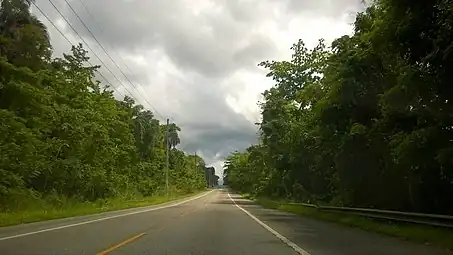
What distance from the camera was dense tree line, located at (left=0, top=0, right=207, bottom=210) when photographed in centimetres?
3369

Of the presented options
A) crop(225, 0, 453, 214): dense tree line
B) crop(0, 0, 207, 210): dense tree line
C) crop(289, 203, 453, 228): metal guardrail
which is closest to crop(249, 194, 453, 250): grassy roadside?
crop(289, 203, 453, 228): metal guardrail

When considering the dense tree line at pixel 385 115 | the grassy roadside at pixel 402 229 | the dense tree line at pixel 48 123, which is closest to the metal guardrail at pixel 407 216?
the grassy roadside at pixel 402 229

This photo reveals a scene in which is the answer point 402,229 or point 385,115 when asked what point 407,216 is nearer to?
point 402,229

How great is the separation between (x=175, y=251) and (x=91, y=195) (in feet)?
134

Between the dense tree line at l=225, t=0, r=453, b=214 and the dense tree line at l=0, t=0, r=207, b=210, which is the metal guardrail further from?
the dense tree line at l=0, t=0, r=207, b=210

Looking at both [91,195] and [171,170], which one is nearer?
[91,195]

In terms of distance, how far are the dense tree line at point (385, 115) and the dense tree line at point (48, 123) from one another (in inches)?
698

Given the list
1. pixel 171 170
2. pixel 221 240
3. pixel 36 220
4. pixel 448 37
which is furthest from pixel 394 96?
pixel 171 170

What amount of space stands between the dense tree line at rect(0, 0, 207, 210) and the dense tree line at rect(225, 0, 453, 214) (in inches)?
698

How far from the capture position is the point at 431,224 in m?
18.3

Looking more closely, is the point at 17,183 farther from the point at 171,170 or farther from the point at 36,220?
the point at 171,170

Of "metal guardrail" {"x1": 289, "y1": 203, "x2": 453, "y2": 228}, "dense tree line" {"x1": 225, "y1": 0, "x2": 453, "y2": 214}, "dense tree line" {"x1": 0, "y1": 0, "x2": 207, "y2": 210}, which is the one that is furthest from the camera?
"dense tree line" {"x1": 0, "y1": 0, "x2": 207, "y2": 210}

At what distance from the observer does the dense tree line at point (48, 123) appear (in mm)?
33688

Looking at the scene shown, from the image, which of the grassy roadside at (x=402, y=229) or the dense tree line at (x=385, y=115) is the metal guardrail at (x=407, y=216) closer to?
the grassy roadside at (x=402, y=229)
